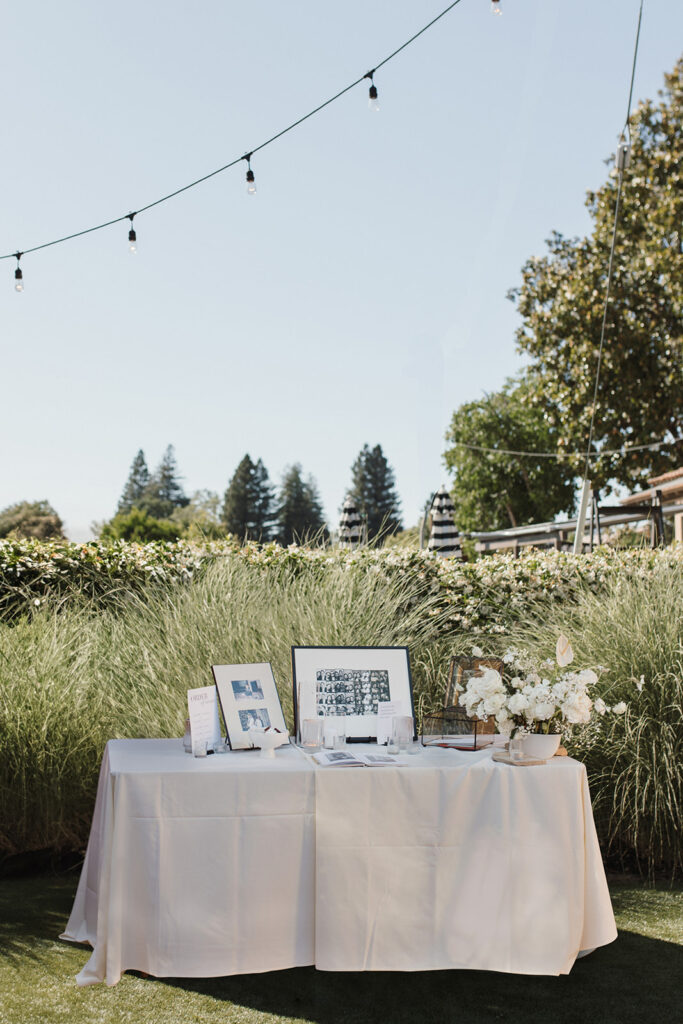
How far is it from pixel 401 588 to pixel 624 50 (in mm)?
6581

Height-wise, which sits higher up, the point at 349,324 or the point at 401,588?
the point at 349,324

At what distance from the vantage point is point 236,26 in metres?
6.47

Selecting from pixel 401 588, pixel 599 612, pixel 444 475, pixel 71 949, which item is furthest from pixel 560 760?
pixel 444 475

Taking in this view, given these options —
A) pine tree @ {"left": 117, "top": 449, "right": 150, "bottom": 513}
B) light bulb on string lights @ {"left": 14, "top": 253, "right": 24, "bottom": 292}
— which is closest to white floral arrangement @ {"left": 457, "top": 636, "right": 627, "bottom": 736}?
light bulb on string lights @ {"left": 14, "top": 253, "right": 24, "bottom": 292}

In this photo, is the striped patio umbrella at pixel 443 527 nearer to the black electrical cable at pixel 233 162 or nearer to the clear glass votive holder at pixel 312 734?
the black electrical cable at pixel 233 162

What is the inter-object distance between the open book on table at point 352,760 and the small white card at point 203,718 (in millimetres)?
367

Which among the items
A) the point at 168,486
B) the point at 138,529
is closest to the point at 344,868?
the point at 138,529

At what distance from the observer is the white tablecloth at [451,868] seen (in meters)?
2.70

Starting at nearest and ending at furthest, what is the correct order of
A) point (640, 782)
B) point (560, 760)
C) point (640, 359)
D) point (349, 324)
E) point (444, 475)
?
point (560, 760), point (640, 782), point (640, 359), point (349, 324), point (444, 475)

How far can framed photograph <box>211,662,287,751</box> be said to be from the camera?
3.09 meters

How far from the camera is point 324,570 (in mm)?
5977

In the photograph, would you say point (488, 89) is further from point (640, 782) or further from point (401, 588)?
point (640, 782)

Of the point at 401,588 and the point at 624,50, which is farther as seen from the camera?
the point at 624,50

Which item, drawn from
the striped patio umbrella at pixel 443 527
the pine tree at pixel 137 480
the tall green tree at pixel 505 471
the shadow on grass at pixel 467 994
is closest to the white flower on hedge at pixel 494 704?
the shadow on grass at pixel 467 994
